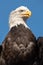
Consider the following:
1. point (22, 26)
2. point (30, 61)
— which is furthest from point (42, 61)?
point (22, 26)

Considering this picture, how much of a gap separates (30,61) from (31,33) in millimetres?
672

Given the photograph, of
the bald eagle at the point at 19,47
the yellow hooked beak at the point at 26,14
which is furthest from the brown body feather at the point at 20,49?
the yellow hooked beak at the point at 26,14

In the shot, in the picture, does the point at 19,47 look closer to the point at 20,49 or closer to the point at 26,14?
the point at 20,49

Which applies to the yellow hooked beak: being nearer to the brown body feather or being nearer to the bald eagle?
the bald eagle

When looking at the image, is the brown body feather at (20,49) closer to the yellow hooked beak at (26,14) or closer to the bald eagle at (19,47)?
the bald eagle at (19,47)

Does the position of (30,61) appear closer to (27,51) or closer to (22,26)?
(27,51)

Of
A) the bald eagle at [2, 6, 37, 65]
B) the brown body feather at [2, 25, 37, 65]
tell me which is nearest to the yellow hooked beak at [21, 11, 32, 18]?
the bald eagle at [2, 6, 37, 65]

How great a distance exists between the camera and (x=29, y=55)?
1174 centimetres

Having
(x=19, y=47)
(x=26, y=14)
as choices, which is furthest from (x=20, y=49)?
(x=26, y=14)

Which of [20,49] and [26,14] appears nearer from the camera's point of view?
[20,49]

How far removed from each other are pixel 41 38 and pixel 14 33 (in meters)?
0.59

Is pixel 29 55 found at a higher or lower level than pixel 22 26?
lower

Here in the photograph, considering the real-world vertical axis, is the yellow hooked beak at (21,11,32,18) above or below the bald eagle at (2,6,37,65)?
above

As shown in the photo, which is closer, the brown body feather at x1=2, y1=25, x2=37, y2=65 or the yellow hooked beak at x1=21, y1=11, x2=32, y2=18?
the brown body feather at x1=2, y1=25, x2=37, y2=65
